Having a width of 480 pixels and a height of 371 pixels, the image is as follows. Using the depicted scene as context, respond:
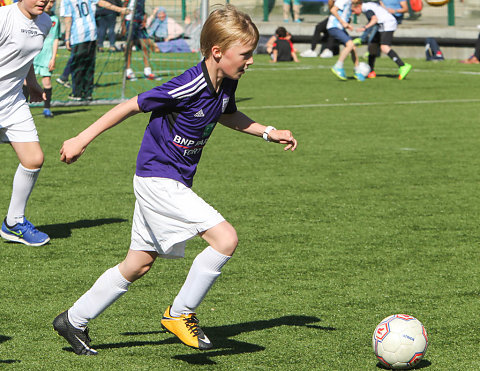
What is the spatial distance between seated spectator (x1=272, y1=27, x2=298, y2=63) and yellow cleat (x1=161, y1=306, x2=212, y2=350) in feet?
71.1

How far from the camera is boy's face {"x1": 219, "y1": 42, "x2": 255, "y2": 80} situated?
416 cm

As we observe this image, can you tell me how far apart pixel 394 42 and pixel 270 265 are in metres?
21.8

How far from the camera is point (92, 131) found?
404 centimetres

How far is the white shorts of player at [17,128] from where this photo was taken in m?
6.64

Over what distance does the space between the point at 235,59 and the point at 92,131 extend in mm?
739

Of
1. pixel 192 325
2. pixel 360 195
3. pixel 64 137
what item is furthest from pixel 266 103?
pixel 192 325

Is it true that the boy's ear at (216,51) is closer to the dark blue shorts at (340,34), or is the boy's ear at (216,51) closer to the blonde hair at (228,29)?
the blonde hair at (228,29)

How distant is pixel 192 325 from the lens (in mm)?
4344

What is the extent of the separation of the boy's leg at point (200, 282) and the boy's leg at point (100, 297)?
24 cm

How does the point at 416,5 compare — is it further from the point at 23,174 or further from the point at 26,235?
the point at 26,235

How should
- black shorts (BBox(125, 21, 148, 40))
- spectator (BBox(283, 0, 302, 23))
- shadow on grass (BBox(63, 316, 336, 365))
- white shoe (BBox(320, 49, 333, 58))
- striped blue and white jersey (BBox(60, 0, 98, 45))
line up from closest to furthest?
shadow on grass (BBox(63, 316, 336, 365))
striped blue and white jersey (BBox(60, 0, 98, 45))
black shorts (BBox(125, 21, 148, 40))
white shoe (BBox(320, 49, 333, 58))
spectator (BBox(283, 0, 302, 23))

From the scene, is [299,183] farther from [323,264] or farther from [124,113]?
[124,113]

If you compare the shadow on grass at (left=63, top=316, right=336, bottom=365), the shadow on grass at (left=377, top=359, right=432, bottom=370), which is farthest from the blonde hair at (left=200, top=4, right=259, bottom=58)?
the shadow on grass at (left=377, top=359, right=432, bottom=370)

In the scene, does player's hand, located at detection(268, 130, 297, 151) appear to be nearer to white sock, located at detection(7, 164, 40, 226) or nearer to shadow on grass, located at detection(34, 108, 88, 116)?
white sock, located at detection(7, 164, 40, 226)
